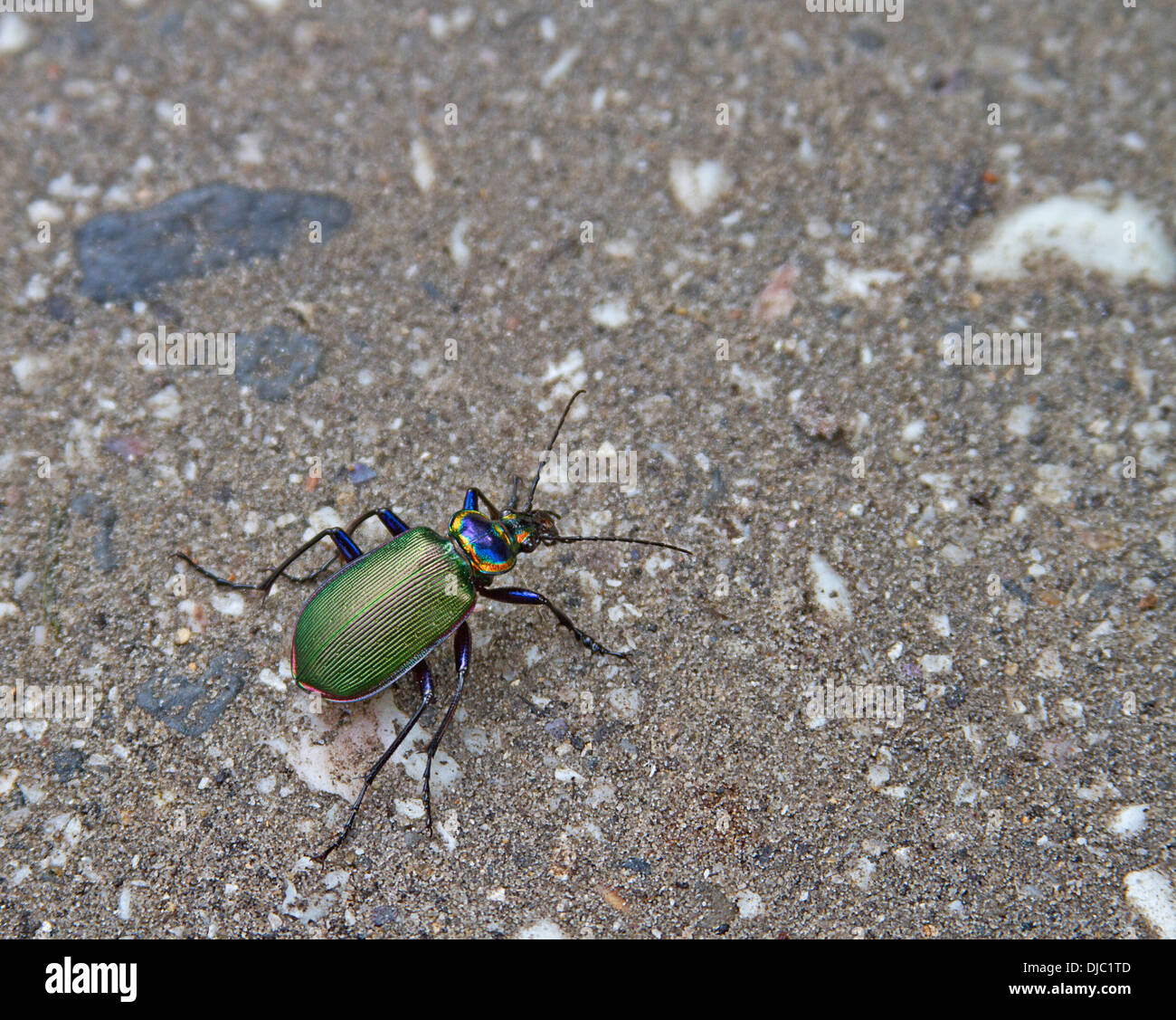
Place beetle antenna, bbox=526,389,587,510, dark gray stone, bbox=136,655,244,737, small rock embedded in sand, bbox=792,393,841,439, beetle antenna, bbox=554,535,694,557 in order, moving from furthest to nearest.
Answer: small rock embedded in sand, bbox=792,393,841,439 → beetle antenna, bbox=526,389,587,510 → beetle antenna, bbox=554,535,694,557 → dark gray stone, bbox=136,655,244,737

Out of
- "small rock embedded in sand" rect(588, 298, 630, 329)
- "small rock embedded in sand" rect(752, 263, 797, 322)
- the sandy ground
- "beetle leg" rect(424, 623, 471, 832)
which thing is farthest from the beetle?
"small rock embedded in sand" rect(752, 263, 797, 322)

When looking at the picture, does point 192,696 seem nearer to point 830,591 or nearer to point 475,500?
point 475,500

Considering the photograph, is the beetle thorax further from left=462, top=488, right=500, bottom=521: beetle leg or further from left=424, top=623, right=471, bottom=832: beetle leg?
left=424, top=623, right=471, bottom=832: beetle leg

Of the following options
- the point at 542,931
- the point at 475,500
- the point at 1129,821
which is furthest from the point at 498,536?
the point at 1129,821

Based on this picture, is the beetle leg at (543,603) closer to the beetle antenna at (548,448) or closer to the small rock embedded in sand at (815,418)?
the beetle antenna at (548,448)

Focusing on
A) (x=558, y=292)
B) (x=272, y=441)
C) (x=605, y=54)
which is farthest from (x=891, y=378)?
(x=272, y=441)
